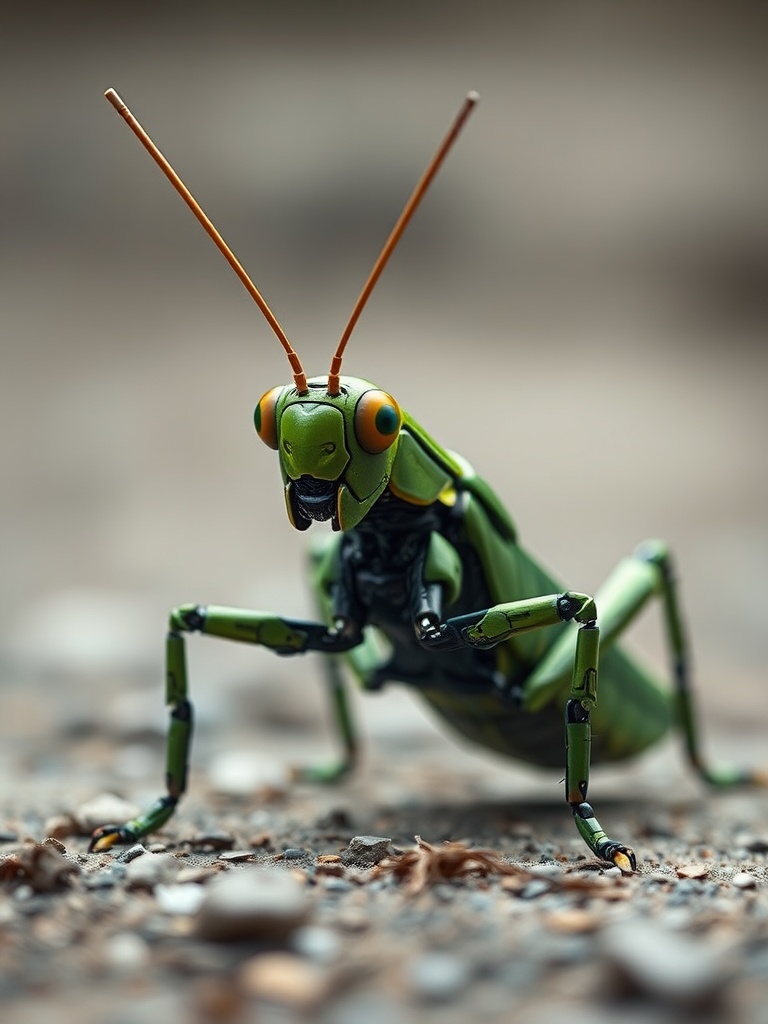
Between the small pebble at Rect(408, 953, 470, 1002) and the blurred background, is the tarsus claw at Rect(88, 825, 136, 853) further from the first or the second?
the blurred background

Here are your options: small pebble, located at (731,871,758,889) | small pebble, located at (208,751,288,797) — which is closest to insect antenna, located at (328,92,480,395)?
small pebble, located at (731,871,758,889)

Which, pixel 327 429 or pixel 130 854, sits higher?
pixel 327 429

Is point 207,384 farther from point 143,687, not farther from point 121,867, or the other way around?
point 121,867

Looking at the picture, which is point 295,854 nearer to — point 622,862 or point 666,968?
point 622,862

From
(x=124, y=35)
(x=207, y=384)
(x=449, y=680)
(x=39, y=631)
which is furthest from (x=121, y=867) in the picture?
(x=124, y=35)

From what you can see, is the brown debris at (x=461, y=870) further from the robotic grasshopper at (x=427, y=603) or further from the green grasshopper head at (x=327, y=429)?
the green grasshopper head at (x=327, y=429)

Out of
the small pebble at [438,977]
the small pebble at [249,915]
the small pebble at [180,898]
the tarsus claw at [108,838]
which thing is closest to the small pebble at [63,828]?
the tarsus claw at [108,838]

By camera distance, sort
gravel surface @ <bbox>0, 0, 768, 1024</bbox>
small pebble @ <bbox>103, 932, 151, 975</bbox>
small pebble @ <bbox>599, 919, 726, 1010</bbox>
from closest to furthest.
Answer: small pebble @ <bbox>599, 919, 726, 1010</bbox> → small pebble @ <bbox>103, 932, 151, 975</bbox> → gravel surface @ <bbox>0, 0, 768, 1024</bbox>

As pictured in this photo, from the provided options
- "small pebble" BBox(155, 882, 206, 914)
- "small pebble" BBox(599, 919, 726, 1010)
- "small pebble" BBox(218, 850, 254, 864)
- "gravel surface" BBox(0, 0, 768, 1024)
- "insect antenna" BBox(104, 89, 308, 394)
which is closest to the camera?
"small pebble" BBox(599, 919, 726, 1010)

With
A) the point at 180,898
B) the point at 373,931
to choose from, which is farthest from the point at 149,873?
the point at 373,931
